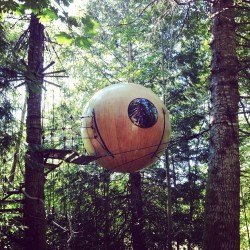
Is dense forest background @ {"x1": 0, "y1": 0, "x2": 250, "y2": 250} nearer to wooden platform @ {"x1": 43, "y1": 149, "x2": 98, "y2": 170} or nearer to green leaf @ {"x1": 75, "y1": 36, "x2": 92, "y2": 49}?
wooden platform @ {"x1": 43, "y1": 149, "x2": 98, "y2": 170}

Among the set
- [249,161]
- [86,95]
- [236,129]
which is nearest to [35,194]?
[236,129]

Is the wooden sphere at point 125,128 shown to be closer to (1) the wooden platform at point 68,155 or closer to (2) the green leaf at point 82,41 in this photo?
(1) the wooden platform at point 68,155

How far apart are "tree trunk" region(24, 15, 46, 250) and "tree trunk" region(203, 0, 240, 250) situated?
8.99 feet

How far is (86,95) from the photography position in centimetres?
1346

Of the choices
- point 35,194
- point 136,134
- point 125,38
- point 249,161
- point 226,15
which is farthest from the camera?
point 249,161

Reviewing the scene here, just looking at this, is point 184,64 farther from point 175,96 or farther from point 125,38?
point 125,38

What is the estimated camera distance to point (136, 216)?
932 centimetres

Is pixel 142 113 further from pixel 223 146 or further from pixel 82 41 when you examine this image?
pixel 82 41

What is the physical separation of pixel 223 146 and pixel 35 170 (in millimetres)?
3571

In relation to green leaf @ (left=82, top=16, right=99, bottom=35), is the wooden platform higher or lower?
lower

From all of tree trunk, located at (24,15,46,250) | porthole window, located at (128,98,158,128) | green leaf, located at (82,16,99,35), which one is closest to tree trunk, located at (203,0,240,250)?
porthole window, located at (128,98,158,128)

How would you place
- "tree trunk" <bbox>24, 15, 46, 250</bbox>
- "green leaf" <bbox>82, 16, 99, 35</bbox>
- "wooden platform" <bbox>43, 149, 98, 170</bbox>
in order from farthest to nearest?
1. "wooden platform" <bbox>43, 149, 98, 170</bbox>
2. "tree trunk" <bbox>24, 15, 46, 250</bbox>
3. "green leaf" <bbox>82, 16, 99, 35</bbox>

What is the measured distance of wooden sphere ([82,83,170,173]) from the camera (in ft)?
18.1

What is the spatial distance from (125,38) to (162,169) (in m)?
4.91
